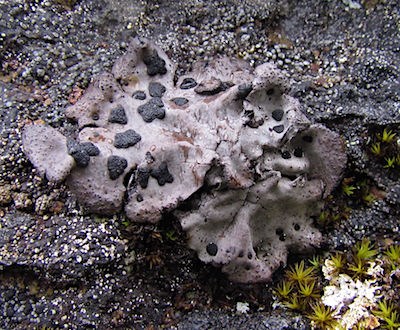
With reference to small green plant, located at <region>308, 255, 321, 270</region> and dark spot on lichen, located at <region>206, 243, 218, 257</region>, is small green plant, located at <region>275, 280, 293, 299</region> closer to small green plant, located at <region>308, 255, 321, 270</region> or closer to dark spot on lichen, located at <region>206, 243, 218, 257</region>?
small green plant, located at <region>308, 255, 321, 270</region>

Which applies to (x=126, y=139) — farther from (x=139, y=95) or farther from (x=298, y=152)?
(x=298, y=152)

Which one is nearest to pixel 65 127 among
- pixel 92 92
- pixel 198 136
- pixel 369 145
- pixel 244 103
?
pixel 92 92

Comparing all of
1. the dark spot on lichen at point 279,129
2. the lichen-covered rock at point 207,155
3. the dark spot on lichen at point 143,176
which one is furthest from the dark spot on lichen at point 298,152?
the dark spot on lichen at point 143,176

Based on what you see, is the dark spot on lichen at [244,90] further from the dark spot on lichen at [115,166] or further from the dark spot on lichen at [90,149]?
the dark spot on lichen at [90,149]

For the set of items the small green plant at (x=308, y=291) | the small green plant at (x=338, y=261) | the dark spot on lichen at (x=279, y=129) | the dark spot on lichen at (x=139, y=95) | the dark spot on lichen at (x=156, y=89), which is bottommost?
the small green plant at (x=308, y=291)

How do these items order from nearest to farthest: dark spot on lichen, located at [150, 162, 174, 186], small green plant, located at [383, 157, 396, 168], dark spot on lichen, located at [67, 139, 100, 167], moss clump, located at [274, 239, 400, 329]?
dark spot on lichen, located at [67, 139, 100, 167], dark spot on lichen, located at [150, 162, 174, 186], moss clump, located at [274, 239, 400, 329], small green plant, located at [383, 157, 396, 168]

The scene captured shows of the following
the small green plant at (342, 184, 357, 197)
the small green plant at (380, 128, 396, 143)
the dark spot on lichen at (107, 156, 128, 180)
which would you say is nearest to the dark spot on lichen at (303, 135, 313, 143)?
the small green plant at (342, 184, 357, 197)
